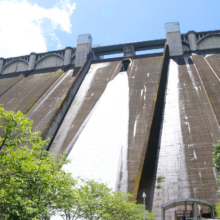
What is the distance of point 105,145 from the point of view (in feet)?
52.7

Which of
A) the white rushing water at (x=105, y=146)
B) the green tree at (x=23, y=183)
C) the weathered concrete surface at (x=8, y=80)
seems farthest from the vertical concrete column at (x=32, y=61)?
the green tree at (x=23, y=183)

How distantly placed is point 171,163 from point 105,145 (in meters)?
4.55

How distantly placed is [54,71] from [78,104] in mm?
11260

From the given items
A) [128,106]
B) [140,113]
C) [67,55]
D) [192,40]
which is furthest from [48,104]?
[192,40]

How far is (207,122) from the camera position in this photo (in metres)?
16.3

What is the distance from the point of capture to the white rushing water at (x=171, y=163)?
12.4 metres

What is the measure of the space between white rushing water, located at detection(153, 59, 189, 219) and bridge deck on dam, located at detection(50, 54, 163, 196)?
1338 mm

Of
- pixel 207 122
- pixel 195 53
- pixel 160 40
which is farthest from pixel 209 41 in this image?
pixel 207 122

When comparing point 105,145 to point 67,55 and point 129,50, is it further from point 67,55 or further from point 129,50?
point 67,55

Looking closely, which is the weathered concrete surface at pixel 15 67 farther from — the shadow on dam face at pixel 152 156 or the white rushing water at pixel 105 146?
the shadow on dam face at pixel 152 156

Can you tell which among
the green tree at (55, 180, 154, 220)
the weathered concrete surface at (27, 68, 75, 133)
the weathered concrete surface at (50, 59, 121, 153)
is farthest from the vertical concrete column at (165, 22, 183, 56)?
the green tree at (55, 180, 154, 220)

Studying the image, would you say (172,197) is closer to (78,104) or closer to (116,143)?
(116,143)

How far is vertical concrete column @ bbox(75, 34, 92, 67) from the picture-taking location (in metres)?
30.4

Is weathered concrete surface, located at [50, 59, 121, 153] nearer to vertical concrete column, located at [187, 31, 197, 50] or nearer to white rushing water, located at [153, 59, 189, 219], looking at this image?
white rushing water, located at [153, 59, 189, 219]
